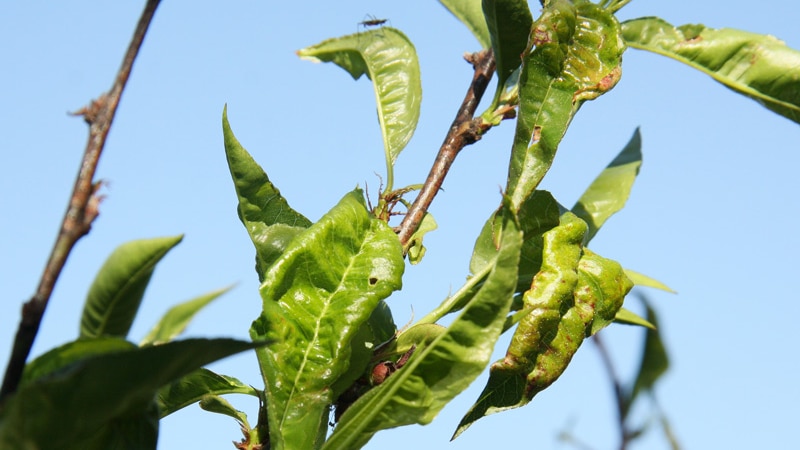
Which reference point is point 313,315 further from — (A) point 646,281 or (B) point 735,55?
(B) point 735,55

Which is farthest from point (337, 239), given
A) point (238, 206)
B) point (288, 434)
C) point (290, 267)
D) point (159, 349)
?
point (159, 349)

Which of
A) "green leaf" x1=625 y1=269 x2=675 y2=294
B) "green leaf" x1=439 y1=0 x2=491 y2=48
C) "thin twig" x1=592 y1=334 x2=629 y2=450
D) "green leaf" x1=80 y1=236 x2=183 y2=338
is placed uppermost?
"green leaf" x1=439 y1=0 x2=491 y2=48

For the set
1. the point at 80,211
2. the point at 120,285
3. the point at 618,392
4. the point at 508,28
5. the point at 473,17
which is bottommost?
the point at 618,392

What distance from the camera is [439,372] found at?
62.7 inches

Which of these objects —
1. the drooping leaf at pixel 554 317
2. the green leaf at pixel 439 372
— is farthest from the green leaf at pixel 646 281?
the green leaf at pixel 439 372

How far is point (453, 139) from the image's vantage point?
2219mm

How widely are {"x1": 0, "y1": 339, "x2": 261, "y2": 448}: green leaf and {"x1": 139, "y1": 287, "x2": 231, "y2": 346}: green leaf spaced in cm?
5

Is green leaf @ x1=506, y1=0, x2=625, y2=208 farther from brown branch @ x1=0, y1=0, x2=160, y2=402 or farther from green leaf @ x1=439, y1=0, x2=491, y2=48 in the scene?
brown branch @ x1=0, y1=0, x2=160, y2=402

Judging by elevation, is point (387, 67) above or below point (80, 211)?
above

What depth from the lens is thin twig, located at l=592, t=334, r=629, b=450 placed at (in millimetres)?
564

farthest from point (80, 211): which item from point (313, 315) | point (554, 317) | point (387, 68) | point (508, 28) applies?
point (387, 68)

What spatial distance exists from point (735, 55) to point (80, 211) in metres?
1.81

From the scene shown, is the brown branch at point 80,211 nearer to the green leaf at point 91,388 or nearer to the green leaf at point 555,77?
the green leaf at point 91,388

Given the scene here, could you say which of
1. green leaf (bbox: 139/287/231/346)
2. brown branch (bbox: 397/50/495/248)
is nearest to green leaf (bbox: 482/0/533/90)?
brown branch (bbox: 397/50/495/248)
